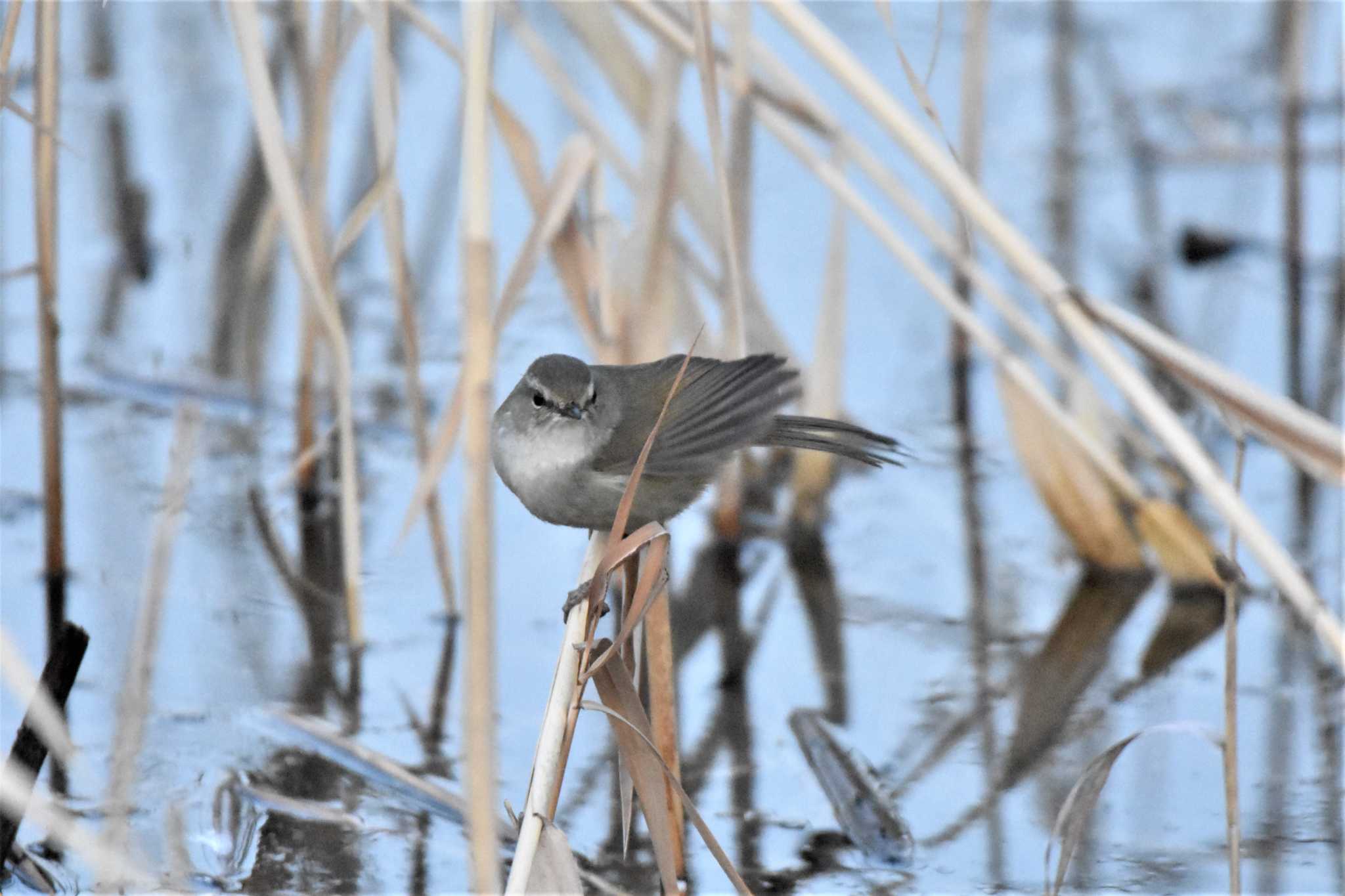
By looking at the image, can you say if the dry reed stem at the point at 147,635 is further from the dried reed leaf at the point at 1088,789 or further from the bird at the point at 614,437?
the dried reed leaf at the point at 1088,789

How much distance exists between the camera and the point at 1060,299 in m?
1.92

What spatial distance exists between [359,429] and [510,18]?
152 centimetres

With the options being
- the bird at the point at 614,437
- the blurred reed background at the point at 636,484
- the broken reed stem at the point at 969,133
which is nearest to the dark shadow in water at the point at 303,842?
the blurred reed background at the point at 636,484

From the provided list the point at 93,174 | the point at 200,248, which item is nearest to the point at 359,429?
the point at 200,248

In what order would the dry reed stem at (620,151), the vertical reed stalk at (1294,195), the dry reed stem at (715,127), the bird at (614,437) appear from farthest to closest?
the vertical reed stalk at (1294,195) < the dry reed stem at (620,151) < the dry reed stem at (715,127) < the bird at (614,437)

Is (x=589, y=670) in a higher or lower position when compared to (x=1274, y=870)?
higher

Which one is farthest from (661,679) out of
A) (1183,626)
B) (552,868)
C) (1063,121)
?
(1063,121)

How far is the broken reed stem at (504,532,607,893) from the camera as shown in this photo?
5.40 feet

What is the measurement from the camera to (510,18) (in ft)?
9.64

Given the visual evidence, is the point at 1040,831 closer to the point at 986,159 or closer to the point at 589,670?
the point at 589,670

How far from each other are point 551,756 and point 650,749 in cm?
19

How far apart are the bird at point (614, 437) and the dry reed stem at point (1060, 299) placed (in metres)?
0.34

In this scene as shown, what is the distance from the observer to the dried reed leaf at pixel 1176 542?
342 centimetres

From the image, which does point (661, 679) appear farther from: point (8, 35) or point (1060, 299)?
point (8, 35)
